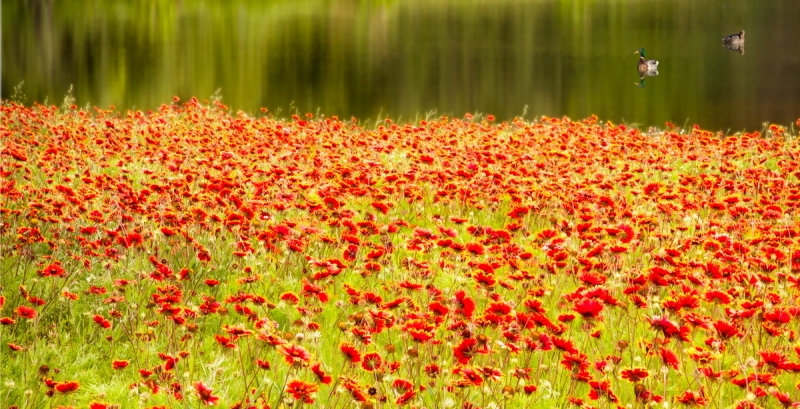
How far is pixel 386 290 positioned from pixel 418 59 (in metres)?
29.2

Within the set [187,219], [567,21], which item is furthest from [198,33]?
[187,219]

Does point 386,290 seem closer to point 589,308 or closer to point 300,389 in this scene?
point 589,308

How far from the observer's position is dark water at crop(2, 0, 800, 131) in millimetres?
22766

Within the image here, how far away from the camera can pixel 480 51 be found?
1385 inches

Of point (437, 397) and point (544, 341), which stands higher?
point (544, 341)

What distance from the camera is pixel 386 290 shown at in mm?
4191

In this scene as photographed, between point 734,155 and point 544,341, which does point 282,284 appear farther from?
point 734,155

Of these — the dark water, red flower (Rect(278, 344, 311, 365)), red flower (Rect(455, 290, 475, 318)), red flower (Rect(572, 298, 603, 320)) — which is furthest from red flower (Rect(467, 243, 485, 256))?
the dark water

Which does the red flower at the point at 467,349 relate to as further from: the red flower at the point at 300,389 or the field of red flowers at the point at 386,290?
the red flower at the point at 300,389

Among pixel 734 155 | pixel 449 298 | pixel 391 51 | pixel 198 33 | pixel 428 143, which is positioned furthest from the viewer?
pixel 198 33

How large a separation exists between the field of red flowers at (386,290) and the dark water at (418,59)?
7.02 meters

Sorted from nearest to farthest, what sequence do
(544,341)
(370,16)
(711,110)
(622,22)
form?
(544,341), (711,110), (622,22), (370,16)

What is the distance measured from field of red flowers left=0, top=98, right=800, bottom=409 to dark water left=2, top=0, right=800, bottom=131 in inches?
276

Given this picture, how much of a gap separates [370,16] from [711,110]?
114 feet
